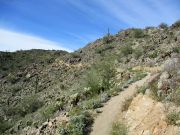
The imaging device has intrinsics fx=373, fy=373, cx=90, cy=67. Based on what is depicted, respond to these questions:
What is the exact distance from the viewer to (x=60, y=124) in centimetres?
1702

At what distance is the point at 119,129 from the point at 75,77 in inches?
1087

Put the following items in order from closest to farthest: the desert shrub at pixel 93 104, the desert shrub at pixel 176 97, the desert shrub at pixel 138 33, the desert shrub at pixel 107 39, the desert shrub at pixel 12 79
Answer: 1. the desert shrub at pixel 176 97
2. the desert shrub at pixel 93 104
3. the desert shrub at pixel 138 33
4. the desert shrub at pixel 12 79
5. the desert shrub at pixel 107 39

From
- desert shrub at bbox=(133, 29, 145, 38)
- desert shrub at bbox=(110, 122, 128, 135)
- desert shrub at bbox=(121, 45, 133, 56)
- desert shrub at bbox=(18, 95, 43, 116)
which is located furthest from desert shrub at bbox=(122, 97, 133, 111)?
desert shrub at bbox=(133, 29, 145, 38)

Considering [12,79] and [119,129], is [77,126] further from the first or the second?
[12,79]

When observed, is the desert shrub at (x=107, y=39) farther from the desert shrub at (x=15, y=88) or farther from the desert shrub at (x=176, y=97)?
the desert shrub at (x=176, y=97)

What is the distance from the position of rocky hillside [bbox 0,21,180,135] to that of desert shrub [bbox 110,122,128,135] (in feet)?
4.76

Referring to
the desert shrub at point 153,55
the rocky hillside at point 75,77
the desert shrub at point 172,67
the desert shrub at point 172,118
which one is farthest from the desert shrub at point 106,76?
the desert shrub at point 172,118

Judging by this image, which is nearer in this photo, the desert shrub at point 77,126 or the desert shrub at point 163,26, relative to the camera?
the desert shrub at point 77,126

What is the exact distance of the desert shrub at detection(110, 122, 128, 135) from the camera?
14493 mm

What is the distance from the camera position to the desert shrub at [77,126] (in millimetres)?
15914

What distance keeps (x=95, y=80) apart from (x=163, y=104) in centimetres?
1055

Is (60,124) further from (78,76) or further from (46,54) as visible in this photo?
(46,54)

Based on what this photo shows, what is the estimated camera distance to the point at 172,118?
44.0 ft

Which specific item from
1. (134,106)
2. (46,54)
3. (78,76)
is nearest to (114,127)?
(134,106)
